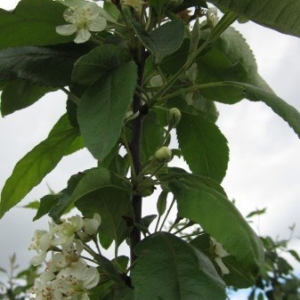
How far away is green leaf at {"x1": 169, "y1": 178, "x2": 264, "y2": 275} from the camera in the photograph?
836 mm

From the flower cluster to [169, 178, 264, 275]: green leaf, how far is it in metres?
0.16

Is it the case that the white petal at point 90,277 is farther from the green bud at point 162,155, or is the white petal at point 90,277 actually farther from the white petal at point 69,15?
the white petal at point 69,15

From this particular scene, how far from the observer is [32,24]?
3.50 ft

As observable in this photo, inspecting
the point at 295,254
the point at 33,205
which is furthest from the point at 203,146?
the point at 295,254

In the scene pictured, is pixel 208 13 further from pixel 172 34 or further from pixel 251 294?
pixel 251 294

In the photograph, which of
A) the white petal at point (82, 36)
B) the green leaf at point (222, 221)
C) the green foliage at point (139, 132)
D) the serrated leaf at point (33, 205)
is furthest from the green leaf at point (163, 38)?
the serrated leaf at point (33, 205)

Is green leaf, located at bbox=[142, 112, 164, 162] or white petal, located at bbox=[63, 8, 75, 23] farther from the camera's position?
green leaf, located at bbox=[142, 112, 164, 162]

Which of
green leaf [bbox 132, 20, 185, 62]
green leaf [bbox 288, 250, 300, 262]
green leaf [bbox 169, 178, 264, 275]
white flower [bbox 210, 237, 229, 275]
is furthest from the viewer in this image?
green leaf [bbox 288, 250, 300, 262]

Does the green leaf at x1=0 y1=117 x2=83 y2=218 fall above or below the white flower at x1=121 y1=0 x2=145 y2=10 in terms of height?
below

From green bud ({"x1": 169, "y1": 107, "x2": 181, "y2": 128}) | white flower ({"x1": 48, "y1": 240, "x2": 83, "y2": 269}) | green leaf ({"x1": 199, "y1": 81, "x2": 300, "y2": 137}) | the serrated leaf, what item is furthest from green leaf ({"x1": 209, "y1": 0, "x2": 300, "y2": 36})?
the serrated leaf

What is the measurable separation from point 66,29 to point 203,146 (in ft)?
1.18

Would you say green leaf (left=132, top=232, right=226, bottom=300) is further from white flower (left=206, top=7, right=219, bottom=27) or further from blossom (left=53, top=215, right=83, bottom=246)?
white flower (left=206, top=7, right=219, bottom=27)

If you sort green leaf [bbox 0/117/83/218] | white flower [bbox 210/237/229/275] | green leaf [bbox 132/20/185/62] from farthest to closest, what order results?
1. green leaf [bbox 0/117/83/218]
2. white flower [bbox 210/237/229/275]
3. green leaf [bbox 132/20/185/62]

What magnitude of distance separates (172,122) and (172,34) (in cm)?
18
